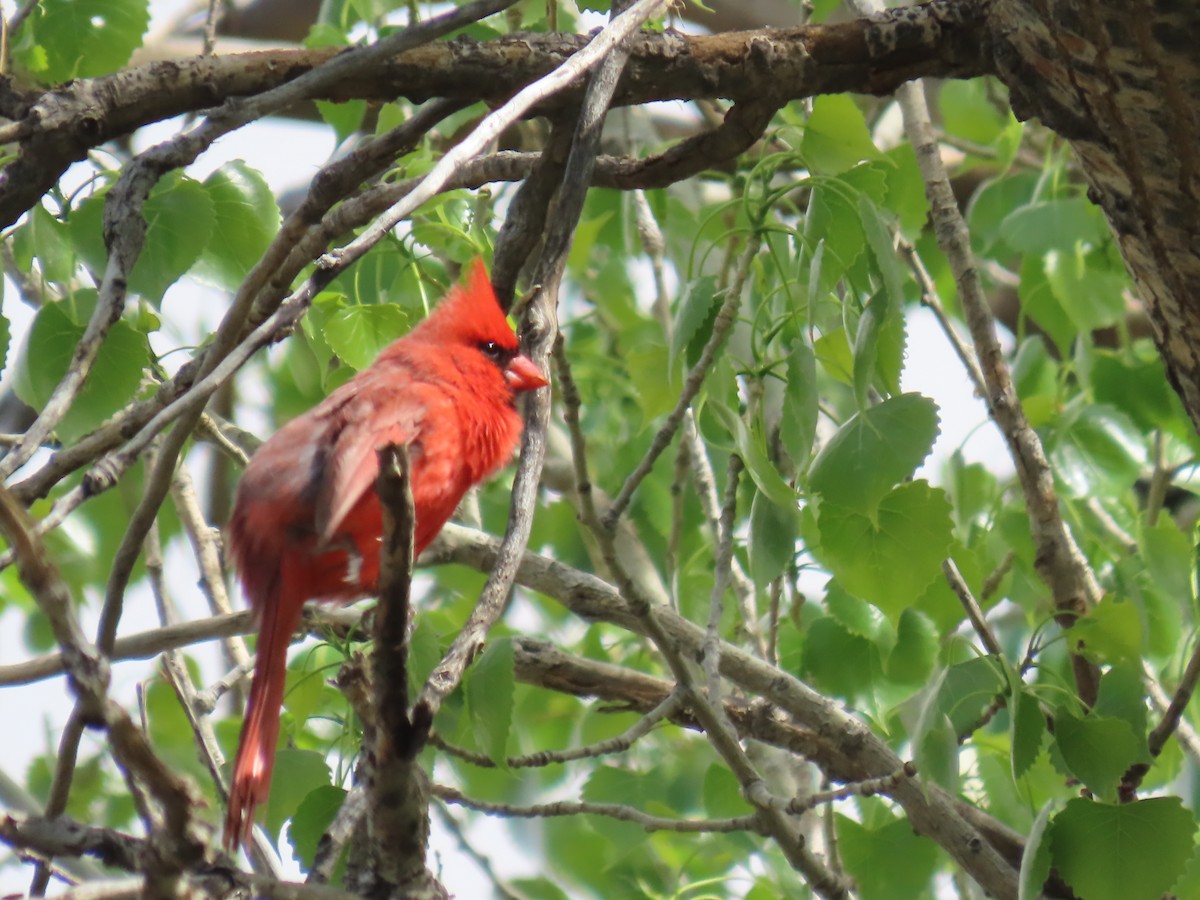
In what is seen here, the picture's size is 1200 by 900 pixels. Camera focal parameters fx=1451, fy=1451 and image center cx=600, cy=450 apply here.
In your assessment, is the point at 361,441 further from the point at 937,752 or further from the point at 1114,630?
the point at 1114,630

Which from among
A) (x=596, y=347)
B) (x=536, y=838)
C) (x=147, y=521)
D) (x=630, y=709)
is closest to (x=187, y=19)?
(x=596, y=347)

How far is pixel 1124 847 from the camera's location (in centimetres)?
214

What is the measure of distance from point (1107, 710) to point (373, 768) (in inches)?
49.8

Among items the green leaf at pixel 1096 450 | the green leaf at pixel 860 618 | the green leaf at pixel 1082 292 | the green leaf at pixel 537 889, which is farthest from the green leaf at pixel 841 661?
the green leaf at pixel 537 889

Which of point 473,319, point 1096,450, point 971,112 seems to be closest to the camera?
point 473,319

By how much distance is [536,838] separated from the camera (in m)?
3.88

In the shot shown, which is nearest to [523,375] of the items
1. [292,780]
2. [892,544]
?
[892,544]

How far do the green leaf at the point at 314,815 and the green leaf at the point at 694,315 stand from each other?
87cm

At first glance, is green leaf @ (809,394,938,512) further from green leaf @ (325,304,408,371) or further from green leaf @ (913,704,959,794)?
green leaf @ (325,304,408,371)

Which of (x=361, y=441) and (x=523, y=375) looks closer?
(x=361, y=441)

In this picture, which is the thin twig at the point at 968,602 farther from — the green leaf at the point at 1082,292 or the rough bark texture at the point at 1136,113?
the green leaf at the point at 1082,292

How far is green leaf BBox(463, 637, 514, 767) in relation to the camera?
2104 millimetres

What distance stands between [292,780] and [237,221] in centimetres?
95

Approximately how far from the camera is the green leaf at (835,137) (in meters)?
2.33
